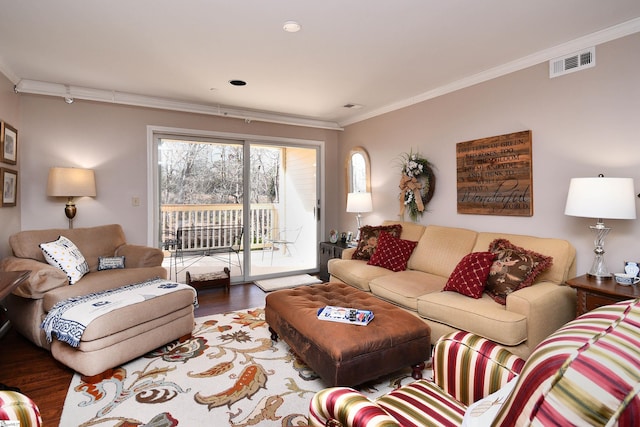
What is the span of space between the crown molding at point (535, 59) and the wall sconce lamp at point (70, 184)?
12.6ft

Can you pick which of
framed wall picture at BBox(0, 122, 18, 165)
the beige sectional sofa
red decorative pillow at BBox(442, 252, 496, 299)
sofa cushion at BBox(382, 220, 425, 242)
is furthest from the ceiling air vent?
framed wall picture at BBox(0, 122, 18, 165)

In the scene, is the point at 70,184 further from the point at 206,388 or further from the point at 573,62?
the point at 573,62

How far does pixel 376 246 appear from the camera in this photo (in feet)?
13.3

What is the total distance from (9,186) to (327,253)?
146 inches

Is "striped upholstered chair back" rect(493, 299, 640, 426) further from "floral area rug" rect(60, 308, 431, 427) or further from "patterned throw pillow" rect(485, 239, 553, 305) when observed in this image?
"patterned throw pillow" rect(485, 239, 553, 305)

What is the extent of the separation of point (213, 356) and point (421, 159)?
3.09 m

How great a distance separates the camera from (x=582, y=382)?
0.53 meters

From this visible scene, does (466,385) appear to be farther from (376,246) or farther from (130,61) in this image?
(130,61)

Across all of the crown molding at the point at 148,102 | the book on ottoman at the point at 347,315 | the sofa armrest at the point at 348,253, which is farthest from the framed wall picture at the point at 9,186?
the sofa armrest at the point at 348,253

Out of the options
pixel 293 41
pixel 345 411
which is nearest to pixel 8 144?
pixel 293 41

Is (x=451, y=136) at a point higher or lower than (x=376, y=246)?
higher

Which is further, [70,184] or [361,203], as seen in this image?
[361,203]

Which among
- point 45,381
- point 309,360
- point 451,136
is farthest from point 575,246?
point 45,381

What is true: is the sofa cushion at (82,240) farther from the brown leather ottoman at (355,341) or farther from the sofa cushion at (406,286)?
the sofa cushion at (406,286)
